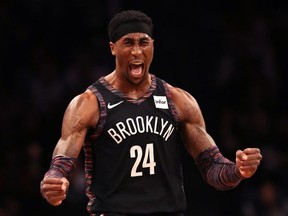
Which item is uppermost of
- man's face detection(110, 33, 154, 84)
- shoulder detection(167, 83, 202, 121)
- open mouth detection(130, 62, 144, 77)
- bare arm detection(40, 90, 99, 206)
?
man's face detection(110, 33, 154, 84)

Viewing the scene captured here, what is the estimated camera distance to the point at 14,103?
9.10 meters

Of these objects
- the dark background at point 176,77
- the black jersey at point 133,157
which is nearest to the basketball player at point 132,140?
the black jersey at point 133,157

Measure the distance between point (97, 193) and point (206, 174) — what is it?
700 millimetres

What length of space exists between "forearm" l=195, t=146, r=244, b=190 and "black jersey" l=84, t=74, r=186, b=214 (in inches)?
6.7

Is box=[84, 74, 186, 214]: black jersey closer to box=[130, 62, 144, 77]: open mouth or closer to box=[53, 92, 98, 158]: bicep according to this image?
box=[53, 92, 98, 158]: bicep

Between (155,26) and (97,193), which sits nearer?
(97,193)

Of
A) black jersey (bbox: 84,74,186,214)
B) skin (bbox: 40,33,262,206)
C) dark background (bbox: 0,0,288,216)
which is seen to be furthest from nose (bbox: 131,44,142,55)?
dark background (bbox: 0,0,288,216)

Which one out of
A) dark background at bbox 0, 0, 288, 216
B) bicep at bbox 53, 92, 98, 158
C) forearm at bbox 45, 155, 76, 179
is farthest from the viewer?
dark background at bbox 0, 0, 288, 216

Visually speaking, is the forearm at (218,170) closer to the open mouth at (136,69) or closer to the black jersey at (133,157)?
the black jersey at (133,157)

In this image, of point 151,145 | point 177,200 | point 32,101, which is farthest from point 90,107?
point 32,101

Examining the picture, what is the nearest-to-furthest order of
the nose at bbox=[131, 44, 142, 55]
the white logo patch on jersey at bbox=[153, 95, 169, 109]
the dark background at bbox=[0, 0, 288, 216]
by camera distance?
the nose at bbox=[131, 44, 142, 55], the white logo patch on jersey at bbox=[153, 95, 169, 109], the dark background at bbox=[0, 0, 288, 216]

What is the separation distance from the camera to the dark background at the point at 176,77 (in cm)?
832

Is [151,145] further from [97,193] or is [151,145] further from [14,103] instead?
[14,103]

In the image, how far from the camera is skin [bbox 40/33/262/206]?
4.77 meters
